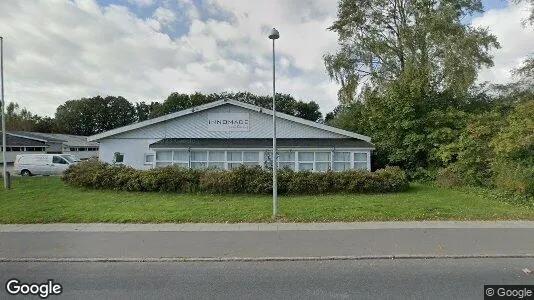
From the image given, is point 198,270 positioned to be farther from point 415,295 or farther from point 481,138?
point 481,138

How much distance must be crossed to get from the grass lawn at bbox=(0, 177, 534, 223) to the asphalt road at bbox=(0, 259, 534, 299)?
10.2ft

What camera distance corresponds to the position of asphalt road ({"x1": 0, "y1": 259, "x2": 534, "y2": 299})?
458 cm

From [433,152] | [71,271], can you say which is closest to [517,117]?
[433,152]

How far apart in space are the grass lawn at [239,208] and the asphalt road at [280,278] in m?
3.12

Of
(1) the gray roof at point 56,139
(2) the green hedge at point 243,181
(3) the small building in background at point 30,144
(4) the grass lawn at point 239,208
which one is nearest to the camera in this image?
(4) the grass lawn at point 239,208

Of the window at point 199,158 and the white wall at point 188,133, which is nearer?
the window at point 199,158

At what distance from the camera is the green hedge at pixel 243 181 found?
13438mm

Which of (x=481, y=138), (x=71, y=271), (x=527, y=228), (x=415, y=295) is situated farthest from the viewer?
(x=481, y=138)

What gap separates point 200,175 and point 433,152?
13240 mm

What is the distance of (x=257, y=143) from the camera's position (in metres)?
22.1

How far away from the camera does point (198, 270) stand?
554 centimetres

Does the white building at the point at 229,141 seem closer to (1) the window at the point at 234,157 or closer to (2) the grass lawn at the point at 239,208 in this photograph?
(1) the window at the point at 234,157

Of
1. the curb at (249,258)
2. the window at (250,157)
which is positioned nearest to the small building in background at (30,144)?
the window at (250,157)

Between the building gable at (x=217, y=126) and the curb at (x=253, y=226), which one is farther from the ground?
the building gable at (x=217, y=126)
